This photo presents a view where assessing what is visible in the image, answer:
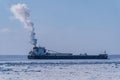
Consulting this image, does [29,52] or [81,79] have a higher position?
[29,52]

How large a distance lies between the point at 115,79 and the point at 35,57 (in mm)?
109171

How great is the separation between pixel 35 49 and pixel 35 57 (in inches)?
107

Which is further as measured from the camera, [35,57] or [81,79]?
[35,57]

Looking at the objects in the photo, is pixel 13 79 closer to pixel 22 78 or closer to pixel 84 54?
pixel 22 78

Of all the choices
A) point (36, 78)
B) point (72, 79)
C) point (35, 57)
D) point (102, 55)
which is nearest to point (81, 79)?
point (72, 79)

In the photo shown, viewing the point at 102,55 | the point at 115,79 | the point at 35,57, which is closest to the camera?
the point at 115,79

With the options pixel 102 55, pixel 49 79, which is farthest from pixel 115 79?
pixel 102 55

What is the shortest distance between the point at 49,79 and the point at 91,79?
4.84m

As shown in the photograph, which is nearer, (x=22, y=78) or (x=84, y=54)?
(x=22, y=78)

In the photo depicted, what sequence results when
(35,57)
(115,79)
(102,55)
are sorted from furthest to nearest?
(102,55) < (35,57) < (115,79)

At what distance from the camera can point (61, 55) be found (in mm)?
170500

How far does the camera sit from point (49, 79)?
55844 millimetres

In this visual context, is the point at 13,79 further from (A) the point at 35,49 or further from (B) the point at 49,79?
(A) the point at 35,49

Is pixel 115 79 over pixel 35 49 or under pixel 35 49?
under
